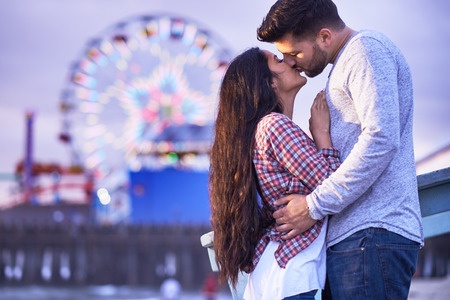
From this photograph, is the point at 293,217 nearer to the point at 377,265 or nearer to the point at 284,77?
the point at 377,265

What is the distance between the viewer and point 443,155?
4547 millimetres

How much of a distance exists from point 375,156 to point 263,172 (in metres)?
0.31

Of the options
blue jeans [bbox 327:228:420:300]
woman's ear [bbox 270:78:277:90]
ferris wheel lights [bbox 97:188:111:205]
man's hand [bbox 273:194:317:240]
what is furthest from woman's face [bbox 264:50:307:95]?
ferris wheel lights [bbox 97:188:111:205]

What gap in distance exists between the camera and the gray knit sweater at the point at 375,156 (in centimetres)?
207

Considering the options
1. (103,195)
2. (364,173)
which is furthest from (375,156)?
(103,195)

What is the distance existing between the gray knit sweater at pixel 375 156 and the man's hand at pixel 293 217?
0.08 feet

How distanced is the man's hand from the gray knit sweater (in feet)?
0.08

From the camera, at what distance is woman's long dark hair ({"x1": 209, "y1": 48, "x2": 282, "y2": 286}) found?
7.37 ft

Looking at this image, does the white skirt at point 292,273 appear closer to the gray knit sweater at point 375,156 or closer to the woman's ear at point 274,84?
the gray knit sweater at point 375,156

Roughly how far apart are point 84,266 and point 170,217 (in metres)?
5.17

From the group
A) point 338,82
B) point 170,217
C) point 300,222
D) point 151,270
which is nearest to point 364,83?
point 338,82

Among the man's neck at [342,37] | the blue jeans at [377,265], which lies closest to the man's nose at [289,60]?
the man's neck at [342,37]

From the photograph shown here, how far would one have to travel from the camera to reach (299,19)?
2.23 metres

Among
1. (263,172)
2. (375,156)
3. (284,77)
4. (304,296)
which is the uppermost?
(284,77)
